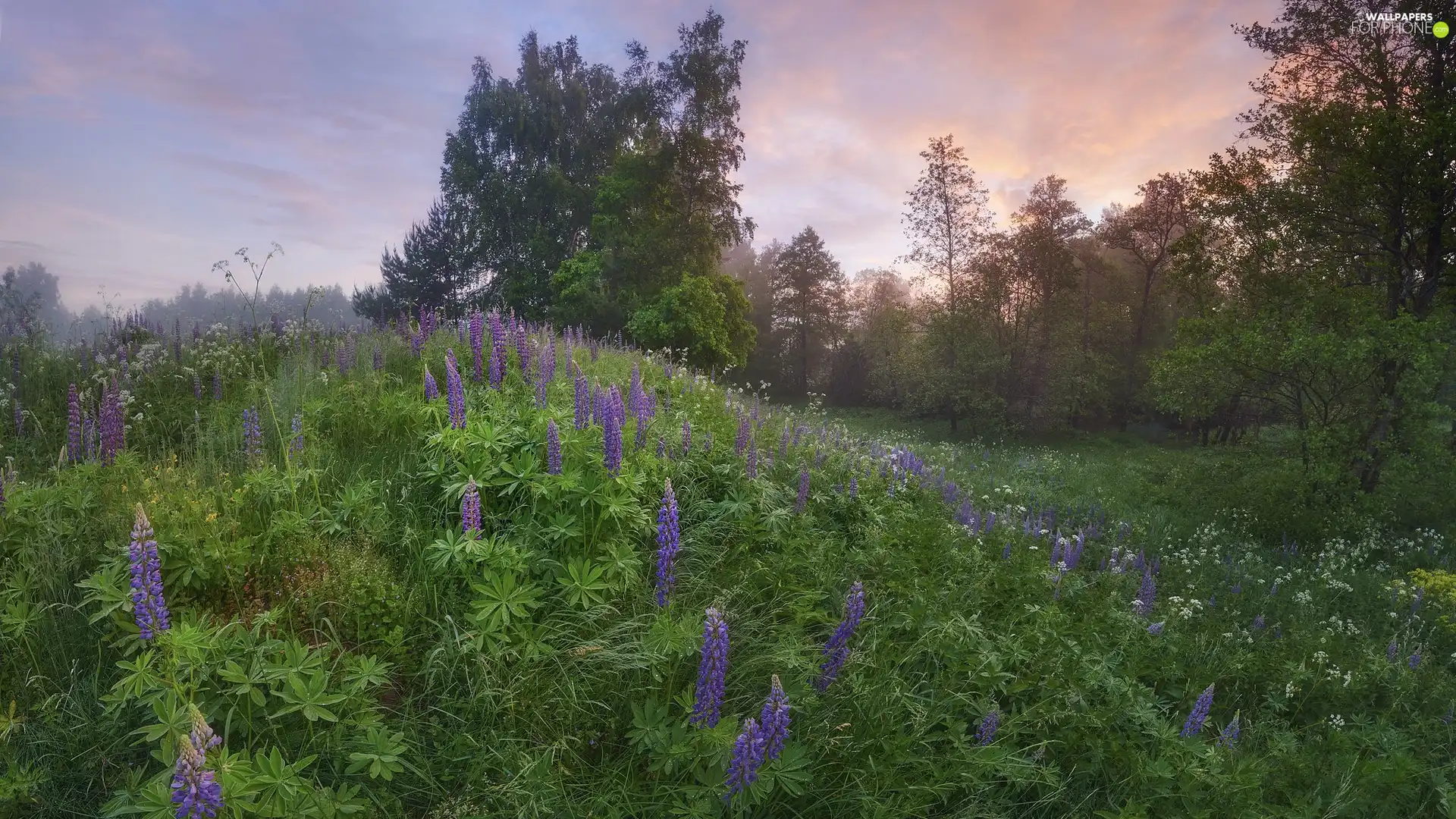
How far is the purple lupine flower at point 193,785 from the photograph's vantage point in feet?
5.63

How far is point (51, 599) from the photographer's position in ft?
10.5

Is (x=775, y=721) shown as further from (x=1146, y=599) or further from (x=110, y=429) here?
(x=110, y=429)

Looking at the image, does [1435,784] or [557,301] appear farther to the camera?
[557,301]

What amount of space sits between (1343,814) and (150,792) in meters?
5.33

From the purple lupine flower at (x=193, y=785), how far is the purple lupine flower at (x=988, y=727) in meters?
2.90

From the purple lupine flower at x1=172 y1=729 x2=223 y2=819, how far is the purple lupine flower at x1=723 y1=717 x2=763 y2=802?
152cm

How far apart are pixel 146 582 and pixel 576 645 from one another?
175 cm

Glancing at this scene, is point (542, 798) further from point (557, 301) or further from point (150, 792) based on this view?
point (557, 301)

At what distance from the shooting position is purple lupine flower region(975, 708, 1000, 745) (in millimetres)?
2842

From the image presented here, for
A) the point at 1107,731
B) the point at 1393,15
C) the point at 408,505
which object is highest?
the point at 1393,15

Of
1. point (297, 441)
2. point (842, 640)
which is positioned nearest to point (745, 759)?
point (842, 640)

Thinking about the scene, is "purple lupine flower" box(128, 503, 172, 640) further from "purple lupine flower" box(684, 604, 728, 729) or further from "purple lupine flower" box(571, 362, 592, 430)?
"purple lupine flower" box(571, 362, 592, 430)

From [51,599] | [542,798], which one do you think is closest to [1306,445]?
[542,798]

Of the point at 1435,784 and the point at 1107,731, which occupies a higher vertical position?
the point at 1107,731
